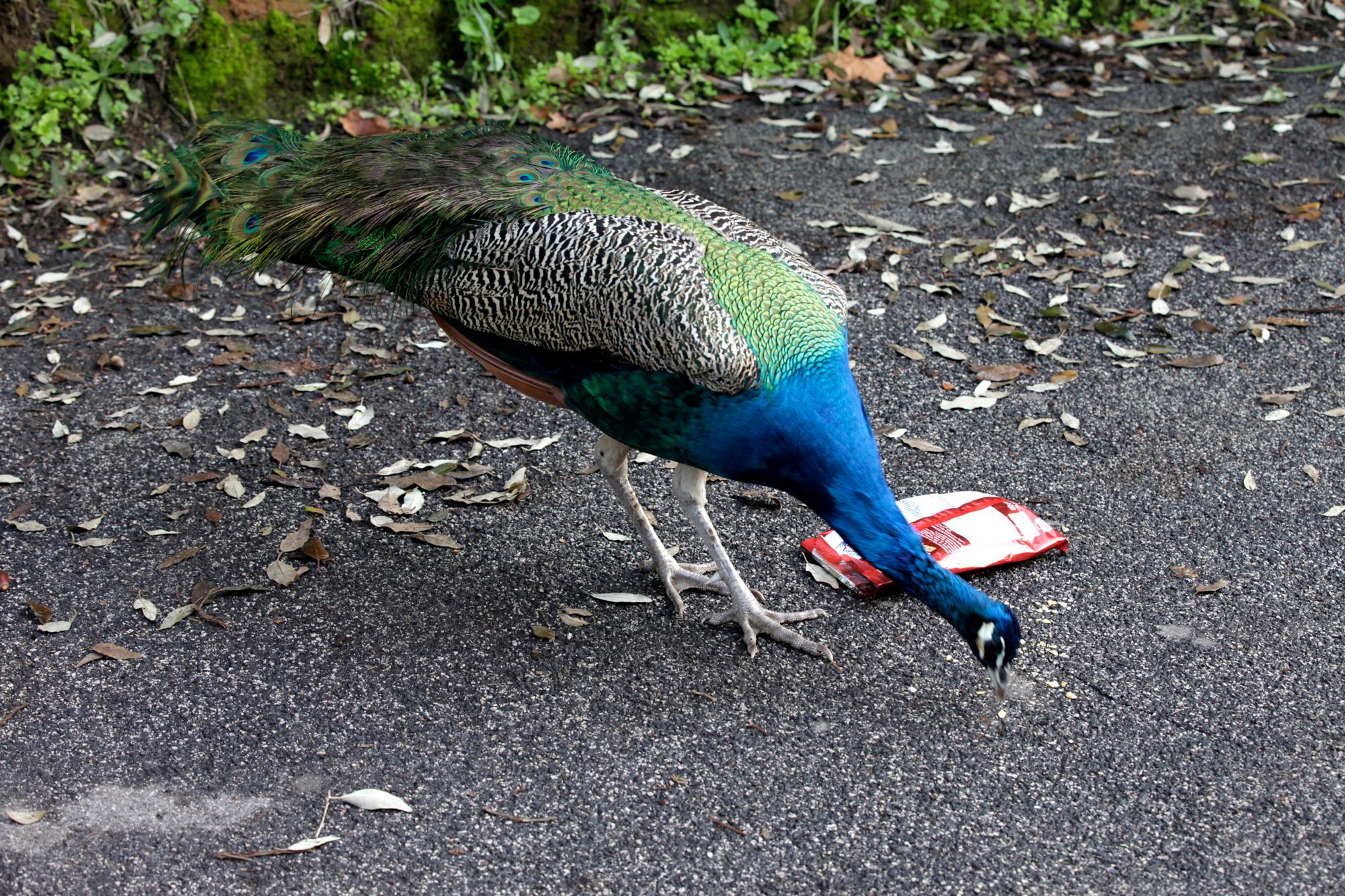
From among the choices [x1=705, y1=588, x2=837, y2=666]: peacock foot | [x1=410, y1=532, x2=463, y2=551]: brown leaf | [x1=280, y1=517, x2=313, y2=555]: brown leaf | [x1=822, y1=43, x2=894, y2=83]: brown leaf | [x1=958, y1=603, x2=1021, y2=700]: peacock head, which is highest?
[x1=822, y1=43, x2=894, y2=83]: brown leaf

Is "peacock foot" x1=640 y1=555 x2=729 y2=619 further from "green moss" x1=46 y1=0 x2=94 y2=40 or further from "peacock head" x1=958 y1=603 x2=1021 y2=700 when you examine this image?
"green moss" x1=46 y1=0 x2=94 y2=40

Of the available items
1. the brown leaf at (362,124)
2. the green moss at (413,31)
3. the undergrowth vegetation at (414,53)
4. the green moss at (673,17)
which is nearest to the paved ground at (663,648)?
the undergrowth vegetation at (414,53)

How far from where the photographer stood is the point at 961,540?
3561 mm

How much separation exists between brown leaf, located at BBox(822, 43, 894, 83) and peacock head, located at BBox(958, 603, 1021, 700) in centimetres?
467

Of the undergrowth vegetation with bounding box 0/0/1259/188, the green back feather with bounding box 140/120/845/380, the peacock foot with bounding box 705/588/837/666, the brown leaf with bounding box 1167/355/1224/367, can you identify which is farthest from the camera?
the undergrowth vegetation with bounding box 0/0/1259/188

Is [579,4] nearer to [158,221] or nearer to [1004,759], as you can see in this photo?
[158,221]

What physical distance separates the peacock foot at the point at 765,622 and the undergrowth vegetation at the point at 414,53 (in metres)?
3.76

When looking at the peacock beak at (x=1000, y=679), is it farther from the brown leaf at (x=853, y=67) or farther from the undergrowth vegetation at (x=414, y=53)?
the brown leaf at (x=853, y=67)

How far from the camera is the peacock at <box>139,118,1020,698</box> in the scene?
9.94 feet

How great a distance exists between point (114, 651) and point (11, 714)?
294 millimetres

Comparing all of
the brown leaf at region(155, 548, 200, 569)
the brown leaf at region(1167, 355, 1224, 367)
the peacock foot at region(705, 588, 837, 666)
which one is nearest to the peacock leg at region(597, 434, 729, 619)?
the peacock foot at region(705, 588, 837, 666)

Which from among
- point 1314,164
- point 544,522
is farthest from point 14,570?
point 1314,164

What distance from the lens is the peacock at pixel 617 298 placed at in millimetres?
3029

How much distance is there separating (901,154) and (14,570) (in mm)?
4437
